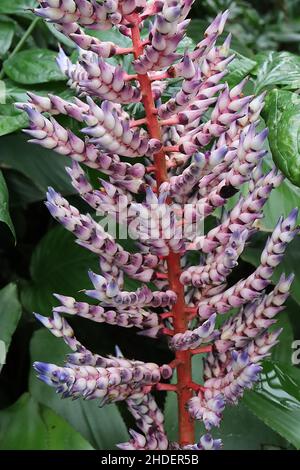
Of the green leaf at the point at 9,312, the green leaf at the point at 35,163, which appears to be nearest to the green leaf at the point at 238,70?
the green leaf at the point at 35,163

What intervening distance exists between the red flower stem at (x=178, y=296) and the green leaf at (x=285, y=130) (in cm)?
16

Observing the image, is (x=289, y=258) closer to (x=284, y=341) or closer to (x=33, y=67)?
(x=284, y=341)

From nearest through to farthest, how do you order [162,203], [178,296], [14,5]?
1. [162,203]
2. [178,296]
3. [14,5]

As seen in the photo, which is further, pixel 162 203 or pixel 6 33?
pixel 6 33

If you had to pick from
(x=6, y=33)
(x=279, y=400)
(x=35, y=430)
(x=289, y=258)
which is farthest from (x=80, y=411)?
(x=6, y=33)

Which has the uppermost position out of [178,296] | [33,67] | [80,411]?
[33,67]

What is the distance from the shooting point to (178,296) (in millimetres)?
888

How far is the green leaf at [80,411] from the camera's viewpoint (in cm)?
110

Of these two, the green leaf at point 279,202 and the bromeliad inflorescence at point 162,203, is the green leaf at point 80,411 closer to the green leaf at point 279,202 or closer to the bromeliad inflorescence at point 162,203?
the bromeliad inflorescence at point 162,203

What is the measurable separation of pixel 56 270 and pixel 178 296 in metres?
0.48

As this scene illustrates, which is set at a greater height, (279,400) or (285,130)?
(285,130)

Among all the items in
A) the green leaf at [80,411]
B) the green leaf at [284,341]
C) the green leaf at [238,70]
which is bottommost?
the green leaf at [80,411]

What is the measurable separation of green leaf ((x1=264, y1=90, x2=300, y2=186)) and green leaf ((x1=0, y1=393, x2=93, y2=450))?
1.69 feet
